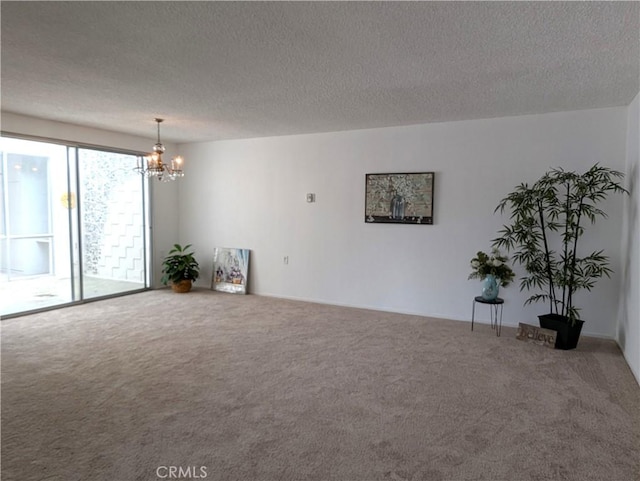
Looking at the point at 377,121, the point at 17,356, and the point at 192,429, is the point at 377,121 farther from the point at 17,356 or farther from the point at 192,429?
the point at 17,356

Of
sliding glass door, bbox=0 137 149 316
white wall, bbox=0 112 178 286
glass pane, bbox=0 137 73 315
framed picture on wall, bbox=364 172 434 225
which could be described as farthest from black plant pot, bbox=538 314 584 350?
glass pane, bbox=0 137 73 315

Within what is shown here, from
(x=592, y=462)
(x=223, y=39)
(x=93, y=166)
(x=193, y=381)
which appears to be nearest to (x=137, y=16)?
(x=223, y=39)

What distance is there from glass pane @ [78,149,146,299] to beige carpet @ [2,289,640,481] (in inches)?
53.9

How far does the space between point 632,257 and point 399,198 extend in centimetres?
249

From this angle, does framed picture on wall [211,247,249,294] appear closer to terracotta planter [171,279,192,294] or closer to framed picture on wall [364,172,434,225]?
terracotta planter [171,279,192,294]

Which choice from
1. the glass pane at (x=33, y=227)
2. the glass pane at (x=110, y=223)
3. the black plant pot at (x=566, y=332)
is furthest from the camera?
the glass pane at (x=110, y=223)

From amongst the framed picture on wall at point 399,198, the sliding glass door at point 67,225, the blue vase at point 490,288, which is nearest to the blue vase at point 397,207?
the framed picture on wall at point 399,198

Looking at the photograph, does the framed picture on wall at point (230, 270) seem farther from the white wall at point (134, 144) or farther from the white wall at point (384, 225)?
the white wall at point (134, 144)

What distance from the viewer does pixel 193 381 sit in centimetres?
309

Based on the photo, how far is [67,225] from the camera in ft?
17.4

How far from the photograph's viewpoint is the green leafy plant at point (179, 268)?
6219mm

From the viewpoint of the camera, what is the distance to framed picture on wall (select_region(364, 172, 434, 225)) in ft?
16.3

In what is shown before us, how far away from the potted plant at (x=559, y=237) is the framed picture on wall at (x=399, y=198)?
889 mm

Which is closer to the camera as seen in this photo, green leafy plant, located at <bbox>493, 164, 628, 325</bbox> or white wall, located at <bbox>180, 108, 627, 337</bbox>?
green leafy plant, located at <bbox>493, 164, 628, 325</bbox>
